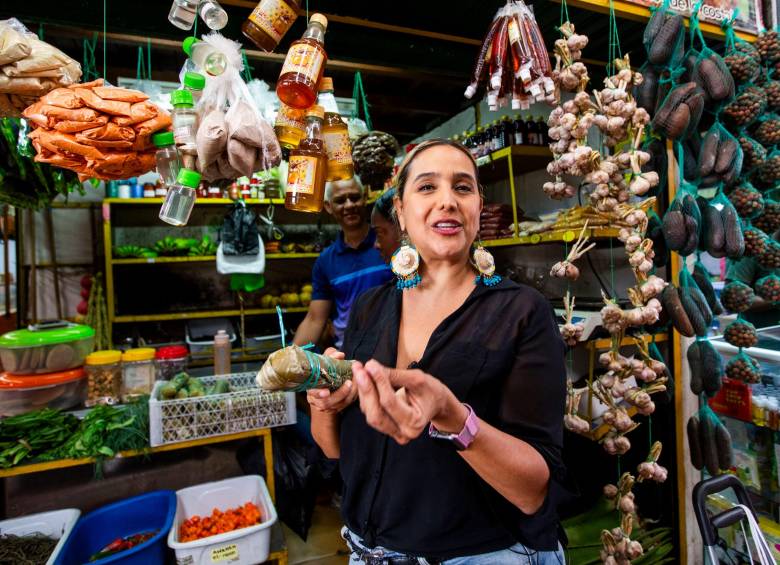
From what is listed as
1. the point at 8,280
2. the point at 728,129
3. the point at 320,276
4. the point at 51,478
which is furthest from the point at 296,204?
the point at 8,280

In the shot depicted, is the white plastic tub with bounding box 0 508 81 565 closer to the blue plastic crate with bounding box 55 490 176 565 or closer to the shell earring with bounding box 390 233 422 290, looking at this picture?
the blue plastic crate with bounding box 55 490 176 565

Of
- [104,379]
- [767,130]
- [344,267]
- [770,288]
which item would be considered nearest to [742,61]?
[767,130]

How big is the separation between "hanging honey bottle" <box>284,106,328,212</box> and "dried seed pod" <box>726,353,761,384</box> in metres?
2.05

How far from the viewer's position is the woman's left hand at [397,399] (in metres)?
0.64

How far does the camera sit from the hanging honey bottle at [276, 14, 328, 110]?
49.6 inches

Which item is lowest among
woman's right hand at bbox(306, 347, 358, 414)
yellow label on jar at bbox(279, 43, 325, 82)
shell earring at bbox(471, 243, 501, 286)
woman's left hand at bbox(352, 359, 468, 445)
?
woman's right hand at bbox(306, 347, 358, 414)

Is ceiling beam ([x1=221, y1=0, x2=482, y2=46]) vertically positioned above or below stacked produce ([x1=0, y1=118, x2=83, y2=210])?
above

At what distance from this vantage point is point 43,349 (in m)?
1.91

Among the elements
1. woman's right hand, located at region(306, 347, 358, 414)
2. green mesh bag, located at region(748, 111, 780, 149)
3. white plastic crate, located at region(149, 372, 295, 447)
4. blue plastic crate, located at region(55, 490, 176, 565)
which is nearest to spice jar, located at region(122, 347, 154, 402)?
white plastic crate, located at region(149, 372, 295, 447)

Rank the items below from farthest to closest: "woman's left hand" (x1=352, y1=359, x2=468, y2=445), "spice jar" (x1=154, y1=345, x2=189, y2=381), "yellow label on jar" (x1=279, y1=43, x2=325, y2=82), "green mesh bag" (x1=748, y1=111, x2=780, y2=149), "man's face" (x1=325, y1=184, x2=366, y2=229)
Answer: "man's face" (x1=325, y1=184, x2=366, y2=229), "spice jar" (x1=154, y1=345, x2=189, y2=381), "green mesh bag" (x1=748, y1=111, x2=780, y2=149), "yellow label on jar" (x1=279, y1=43, x2=325, y2=82), "woman's left hand" (x1=352, y1=359, x2=468, y2=445)

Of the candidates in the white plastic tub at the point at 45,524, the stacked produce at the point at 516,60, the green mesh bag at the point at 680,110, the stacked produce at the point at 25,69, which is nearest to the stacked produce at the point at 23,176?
the stacked produce at the point at 25,69

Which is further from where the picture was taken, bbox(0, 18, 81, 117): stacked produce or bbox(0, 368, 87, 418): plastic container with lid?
bbox(0, 368, 87, 418): plastic container with lid

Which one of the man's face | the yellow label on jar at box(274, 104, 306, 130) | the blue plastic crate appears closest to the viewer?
the yellow label on jar at box(274, 104, 306, 130)

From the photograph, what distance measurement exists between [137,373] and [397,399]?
2.03 metres
